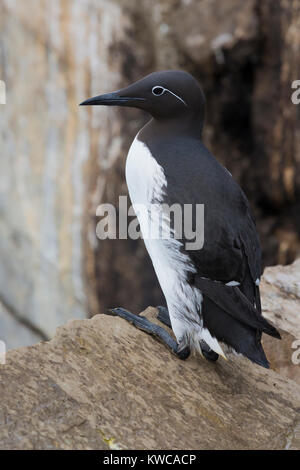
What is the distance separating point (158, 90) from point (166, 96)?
4 cm

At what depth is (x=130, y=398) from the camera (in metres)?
2.45

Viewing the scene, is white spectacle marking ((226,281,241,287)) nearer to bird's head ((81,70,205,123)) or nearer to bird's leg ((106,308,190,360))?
bird's leg ((106,308,190,360))

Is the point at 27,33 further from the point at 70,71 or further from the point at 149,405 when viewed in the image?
the point at 149,405

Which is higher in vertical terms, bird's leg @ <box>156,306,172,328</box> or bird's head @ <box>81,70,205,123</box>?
bird's head @ <box>81,70,205,123</box>

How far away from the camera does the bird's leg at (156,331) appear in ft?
9.20

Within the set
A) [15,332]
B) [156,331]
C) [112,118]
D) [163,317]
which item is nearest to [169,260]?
[156,331]

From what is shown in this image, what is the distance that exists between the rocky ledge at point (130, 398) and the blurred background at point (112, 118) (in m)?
3.43

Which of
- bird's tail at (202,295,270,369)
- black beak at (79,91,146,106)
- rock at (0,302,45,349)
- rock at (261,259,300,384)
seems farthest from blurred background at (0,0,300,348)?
bird's tail at (202,295,270,369)

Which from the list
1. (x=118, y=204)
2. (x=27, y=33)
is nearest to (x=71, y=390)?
(x=118, y=204)

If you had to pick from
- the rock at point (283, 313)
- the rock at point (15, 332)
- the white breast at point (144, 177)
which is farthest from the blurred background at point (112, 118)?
the white breast at point (144, 177)

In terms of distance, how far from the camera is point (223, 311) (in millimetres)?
2666

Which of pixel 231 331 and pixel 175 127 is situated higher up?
pixel 175 127

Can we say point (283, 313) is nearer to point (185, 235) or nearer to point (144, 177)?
point (185, 235)

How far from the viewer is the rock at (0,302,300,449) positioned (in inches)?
88.4
